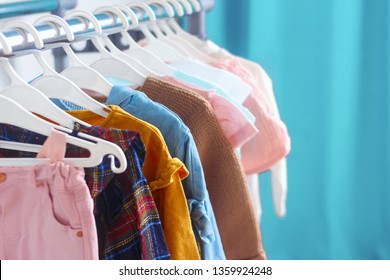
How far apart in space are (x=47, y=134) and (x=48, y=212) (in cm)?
10

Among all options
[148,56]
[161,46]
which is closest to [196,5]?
[161,46]

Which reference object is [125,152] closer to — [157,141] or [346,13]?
[157,141]

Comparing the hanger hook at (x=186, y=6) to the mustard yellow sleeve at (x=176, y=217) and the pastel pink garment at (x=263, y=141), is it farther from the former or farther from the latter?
the mustard yellow sleeve at (x=176, y=217)

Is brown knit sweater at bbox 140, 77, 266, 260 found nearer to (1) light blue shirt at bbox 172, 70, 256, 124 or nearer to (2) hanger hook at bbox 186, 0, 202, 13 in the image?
(1) light blue shirt at bbox 172, 70, 256, 124

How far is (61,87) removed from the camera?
0.91 m

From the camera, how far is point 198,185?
3.00ft

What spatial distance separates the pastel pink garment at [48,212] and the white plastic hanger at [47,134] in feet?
0.04

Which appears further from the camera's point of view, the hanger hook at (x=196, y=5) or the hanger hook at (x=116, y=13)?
the hanger hook at (x=196, y=5)

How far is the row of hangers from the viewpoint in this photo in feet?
2.55

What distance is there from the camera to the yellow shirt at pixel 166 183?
851 mm

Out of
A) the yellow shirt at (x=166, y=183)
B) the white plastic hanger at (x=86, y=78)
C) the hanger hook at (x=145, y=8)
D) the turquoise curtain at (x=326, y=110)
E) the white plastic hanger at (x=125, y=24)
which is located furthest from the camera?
the turquoise curtain at (x=326, y=110)

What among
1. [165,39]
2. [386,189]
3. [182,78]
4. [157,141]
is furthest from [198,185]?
[386,189]

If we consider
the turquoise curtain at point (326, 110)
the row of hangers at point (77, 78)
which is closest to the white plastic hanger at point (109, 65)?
the row of hangers at point (77, 78)

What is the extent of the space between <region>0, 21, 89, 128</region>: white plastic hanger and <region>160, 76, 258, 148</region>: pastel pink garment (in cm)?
28
